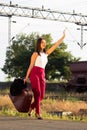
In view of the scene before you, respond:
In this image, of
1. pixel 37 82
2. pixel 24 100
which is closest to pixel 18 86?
pixel 24 100

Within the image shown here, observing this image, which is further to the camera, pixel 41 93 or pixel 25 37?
pixel 25 37

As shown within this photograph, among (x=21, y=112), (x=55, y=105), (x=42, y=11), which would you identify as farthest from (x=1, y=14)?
(x=21, y=112)

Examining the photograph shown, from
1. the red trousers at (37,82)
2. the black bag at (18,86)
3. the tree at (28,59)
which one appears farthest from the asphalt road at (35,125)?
the tree at (28,59)

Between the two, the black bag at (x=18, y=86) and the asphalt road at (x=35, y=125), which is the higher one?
the black bag at (x=18, y=86)

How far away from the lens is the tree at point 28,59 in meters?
59.7

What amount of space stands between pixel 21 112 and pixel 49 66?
4875 centimetres

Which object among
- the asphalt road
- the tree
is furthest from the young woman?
the tree

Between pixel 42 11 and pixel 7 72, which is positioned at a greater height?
pixel 42 11

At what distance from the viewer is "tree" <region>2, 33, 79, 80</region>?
5974cm

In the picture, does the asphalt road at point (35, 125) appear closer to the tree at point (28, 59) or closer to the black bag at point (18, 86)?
the black bag at point (18, 86)

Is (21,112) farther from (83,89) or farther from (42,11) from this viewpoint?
(42,11)

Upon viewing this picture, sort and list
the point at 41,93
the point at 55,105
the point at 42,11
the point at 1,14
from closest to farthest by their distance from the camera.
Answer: the point at 41,93 → the point at 55,105 → the point at 1,14 → the point at 42,11

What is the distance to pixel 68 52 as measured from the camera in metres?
62.1

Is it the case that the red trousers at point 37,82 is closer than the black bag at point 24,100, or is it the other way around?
the red trousers at point 37,82
